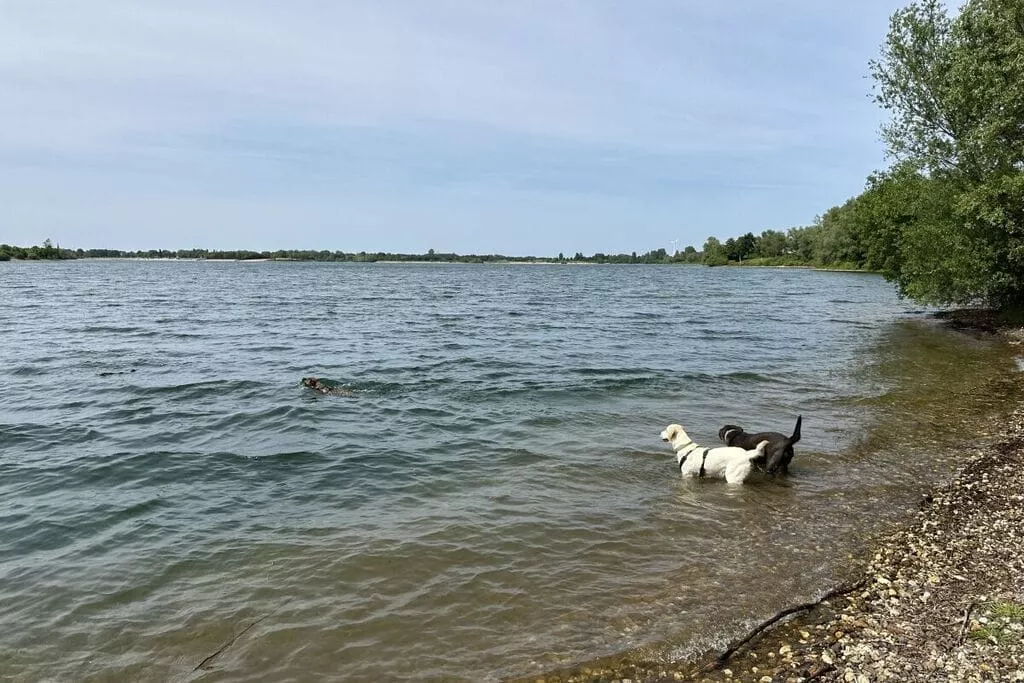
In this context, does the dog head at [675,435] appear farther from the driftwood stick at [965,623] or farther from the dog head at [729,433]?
the driftwood stick at [965,623]

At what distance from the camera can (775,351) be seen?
25375mm

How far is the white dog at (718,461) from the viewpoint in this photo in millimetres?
9602

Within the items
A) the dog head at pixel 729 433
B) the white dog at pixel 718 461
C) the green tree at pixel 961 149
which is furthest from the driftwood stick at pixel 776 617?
the green tree at pixel 961 149

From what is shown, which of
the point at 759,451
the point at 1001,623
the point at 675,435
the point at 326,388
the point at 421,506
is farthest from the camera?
the point at 326,388

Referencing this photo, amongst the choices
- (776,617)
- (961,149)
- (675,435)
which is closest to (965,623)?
(776,617)

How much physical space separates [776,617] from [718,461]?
168 inches

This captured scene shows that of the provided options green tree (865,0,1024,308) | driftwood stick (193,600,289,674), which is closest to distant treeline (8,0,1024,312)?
green tree (865,0,1024,308)

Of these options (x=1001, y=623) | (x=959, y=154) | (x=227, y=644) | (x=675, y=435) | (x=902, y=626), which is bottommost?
(x=227, y=644)

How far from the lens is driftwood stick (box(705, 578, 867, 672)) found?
5218mm

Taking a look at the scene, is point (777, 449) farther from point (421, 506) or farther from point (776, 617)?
point (421, 506)

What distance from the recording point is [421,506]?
29.3 feet

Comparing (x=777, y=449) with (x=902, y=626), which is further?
(x=777, y=449)

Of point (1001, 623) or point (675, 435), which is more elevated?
point (675, 435)

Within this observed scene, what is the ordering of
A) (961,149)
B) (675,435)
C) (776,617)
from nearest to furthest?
(776,617)
(675,435)
(961,149)
